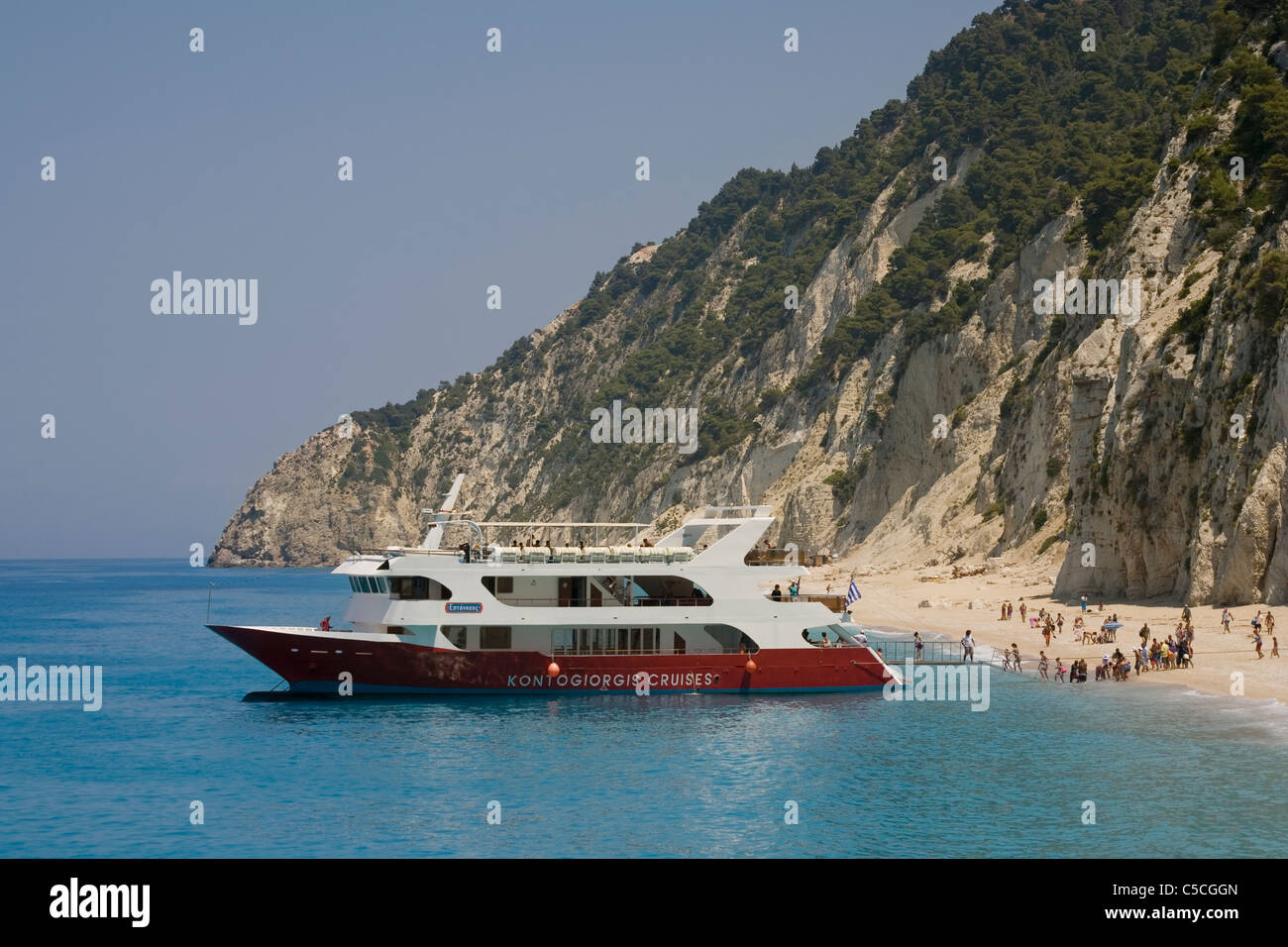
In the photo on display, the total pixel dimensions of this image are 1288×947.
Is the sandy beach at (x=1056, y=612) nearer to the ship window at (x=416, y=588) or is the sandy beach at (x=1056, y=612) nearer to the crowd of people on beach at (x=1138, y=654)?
the crowd of people on beach at (x=1138, y=654)

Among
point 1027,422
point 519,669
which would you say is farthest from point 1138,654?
point 1027,422

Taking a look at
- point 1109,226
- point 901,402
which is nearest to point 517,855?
point 1109,226

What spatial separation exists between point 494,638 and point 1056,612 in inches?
1170

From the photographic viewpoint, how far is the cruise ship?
39125 mm

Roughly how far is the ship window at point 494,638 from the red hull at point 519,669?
0.37 meters

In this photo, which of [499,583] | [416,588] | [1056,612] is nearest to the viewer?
[416,588]

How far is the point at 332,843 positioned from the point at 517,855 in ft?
13.6

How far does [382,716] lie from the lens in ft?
124

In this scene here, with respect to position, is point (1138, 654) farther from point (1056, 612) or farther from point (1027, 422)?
point (1027, 422)

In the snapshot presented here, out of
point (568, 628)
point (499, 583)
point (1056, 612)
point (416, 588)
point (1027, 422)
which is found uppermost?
point (1027, 422)

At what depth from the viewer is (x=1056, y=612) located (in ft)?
190

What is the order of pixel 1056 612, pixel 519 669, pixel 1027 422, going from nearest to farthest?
pixel 519 669 < pixel 1056 612 < pixel 1027 422

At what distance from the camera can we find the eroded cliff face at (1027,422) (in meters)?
50.6
